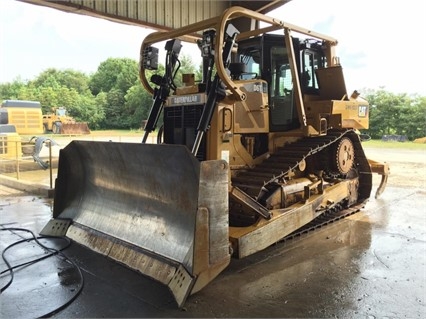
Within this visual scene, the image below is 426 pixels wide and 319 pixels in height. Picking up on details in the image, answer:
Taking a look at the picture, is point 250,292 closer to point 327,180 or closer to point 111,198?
point 111,198

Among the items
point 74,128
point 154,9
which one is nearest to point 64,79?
point 74,128

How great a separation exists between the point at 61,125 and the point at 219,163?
2695 cm

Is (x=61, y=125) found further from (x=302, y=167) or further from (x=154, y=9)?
(x=302, y=167)

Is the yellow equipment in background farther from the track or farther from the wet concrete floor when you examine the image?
the track

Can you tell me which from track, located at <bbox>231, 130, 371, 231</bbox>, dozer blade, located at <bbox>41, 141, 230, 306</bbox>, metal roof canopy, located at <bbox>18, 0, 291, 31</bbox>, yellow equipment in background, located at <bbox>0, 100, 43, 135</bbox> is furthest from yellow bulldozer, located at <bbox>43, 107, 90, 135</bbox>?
track, located at <bbox>231, 130, 371, 231</bbox>

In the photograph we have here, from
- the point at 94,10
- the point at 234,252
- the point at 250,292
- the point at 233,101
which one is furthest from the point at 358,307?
the point at 94,10

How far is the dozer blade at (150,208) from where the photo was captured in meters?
3.24

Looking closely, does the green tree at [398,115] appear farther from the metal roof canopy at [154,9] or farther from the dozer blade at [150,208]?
the dozer blade at [150,208]

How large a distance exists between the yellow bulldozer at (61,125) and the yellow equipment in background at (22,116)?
26.3ft

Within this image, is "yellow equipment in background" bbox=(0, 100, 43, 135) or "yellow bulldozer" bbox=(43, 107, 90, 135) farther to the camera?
"yellow bulldozer" bbox=(43, 107, 90, 135)

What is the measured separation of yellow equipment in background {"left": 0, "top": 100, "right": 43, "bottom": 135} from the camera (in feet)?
58.0

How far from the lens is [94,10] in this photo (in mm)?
7332

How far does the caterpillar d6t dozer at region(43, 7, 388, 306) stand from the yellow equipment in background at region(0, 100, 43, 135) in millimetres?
A: 14983

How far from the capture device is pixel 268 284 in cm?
360
